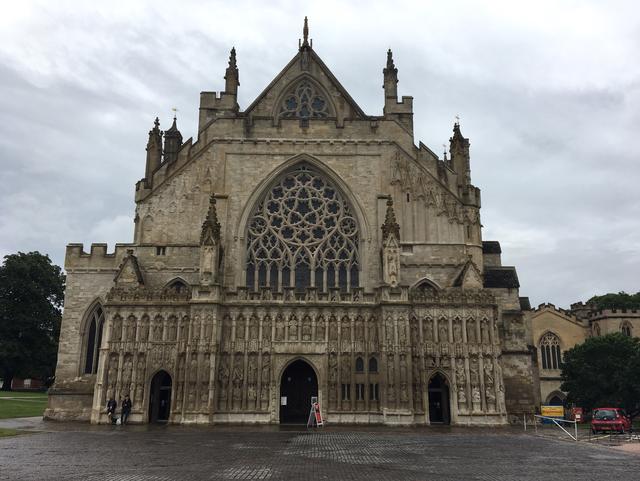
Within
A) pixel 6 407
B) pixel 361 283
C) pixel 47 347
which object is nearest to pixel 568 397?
pixel 361 283

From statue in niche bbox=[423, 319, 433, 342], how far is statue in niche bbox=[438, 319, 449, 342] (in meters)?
0.48

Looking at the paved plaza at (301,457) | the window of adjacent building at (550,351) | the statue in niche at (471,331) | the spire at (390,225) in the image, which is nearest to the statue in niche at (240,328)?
the paved plaza at (301,457)

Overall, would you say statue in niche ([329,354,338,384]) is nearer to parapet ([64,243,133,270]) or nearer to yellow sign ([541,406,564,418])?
yellow sign ([541,406,564,418])

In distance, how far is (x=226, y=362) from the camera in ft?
95.3

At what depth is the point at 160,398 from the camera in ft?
100.0

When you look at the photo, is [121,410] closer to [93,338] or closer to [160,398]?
[160,398]

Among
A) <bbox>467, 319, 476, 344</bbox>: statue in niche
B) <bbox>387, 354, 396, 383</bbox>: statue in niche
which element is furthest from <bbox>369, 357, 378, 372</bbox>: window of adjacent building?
<bbox>467, 319, 476, 344</bbox>: statue in niche

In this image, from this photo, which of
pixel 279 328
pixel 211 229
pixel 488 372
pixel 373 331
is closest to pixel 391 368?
pixel 373 331

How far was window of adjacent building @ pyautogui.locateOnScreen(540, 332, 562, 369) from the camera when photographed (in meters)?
55.1

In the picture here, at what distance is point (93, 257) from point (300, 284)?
1271 cm

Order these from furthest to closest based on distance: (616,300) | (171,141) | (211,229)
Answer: (616,300), (171,141), (211,229)

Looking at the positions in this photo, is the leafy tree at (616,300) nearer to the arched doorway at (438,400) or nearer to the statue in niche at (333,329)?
the arched doorway at (438,400)

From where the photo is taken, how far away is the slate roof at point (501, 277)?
33375mm

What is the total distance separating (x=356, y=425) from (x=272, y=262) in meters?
10.8
